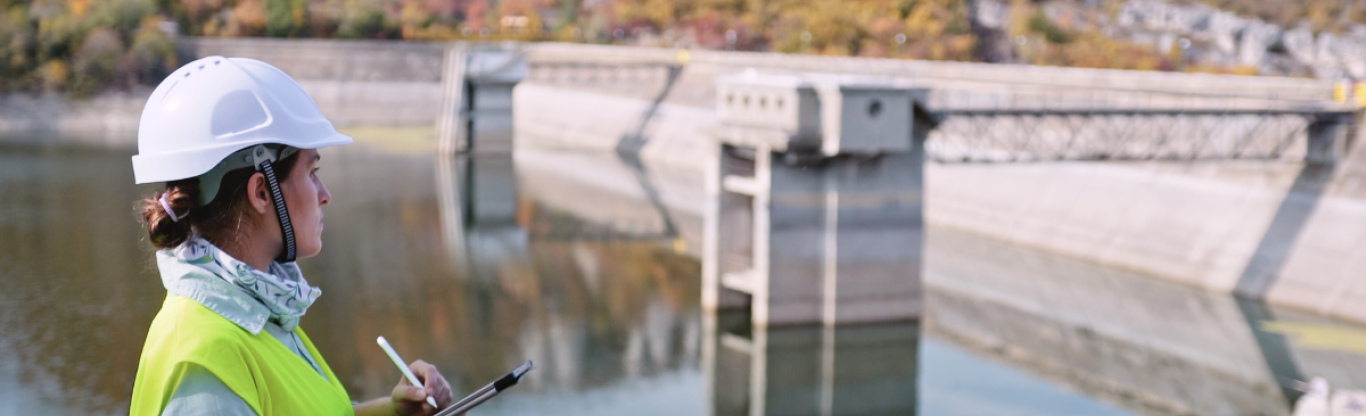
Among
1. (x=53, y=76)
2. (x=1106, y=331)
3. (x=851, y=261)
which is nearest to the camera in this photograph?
(x=851, y=261)

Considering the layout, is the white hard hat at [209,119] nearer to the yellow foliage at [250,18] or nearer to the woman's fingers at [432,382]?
the woman's fingers at [432,382]

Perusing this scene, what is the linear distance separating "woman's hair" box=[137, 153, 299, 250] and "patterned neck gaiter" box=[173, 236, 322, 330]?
3cm

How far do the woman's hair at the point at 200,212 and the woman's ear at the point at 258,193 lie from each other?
0.02 metres

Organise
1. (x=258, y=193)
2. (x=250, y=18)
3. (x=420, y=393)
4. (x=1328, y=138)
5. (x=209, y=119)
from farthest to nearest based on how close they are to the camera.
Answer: (x=250, y=18), (x=1328, y=138), (x=420, y=393), (x=258, y=193), (x=209, y=119)

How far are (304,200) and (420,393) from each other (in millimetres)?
664

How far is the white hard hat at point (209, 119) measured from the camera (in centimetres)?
282

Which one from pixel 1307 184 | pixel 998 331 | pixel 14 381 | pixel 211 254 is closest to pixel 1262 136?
pixel 1307 184

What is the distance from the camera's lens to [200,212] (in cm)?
296

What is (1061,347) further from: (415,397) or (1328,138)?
(415,397)

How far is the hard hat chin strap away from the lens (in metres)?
2.91

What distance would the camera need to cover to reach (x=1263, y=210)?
28.4m

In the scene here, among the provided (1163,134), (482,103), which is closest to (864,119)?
(1163,134)

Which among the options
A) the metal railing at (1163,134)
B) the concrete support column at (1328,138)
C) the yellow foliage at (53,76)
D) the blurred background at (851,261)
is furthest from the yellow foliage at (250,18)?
the concrete support column at (1328,138)

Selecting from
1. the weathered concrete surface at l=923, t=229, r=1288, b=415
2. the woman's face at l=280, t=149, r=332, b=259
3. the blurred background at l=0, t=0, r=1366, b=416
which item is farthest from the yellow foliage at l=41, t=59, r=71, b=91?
the woman's face at l=280, t=149, r=332, b=259
